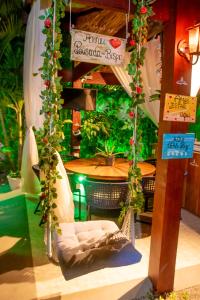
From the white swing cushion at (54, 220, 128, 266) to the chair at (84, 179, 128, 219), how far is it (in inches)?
27.4

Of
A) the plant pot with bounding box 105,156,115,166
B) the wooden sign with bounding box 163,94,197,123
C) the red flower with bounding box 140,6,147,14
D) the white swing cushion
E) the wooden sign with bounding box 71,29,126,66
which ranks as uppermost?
the red flower with bounding box 140,6,147,14

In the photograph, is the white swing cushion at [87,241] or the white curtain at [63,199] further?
the white curtain at [63,199]

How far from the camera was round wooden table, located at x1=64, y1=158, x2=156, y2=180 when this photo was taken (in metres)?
3.23

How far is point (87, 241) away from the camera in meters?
2.12

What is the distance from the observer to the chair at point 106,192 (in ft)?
10.1

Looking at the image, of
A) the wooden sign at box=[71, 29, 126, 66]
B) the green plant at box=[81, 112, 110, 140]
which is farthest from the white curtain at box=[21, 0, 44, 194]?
the green plant at box=[81, 112, 110, 140]

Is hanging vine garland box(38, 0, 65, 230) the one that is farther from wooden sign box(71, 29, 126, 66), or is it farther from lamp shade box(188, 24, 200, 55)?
lamp shade box(188, 24, 200, 55)

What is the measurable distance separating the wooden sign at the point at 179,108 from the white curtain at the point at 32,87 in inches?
49.5

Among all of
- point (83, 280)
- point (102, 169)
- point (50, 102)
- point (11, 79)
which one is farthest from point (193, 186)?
point (11, 79)

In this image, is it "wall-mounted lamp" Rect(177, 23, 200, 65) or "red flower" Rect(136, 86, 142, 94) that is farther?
"red flower" Rect(136, 86, 142, 94)

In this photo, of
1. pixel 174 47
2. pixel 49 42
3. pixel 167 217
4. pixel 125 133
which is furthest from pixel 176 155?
pixel 125 133

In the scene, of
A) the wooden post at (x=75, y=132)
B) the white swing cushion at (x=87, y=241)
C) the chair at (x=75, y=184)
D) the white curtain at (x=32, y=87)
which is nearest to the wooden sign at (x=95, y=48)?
the white curtain at (x=32, y=87)

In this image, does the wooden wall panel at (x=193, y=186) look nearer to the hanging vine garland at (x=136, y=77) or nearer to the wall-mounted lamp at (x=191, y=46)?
the hanging vine garland at (x=136, y=77)

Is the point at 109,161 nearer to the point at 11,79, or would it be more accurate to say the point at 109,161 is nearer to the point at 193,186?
the point at 193,186
